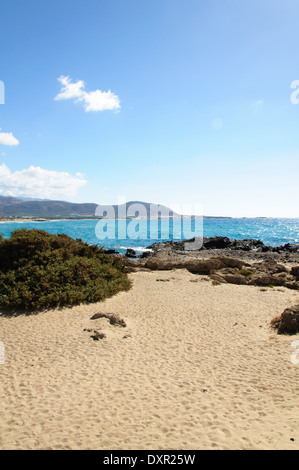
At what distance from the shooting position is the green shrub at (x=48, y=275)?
1362 centimetres

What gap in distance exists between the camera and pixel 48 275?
14.8 metres

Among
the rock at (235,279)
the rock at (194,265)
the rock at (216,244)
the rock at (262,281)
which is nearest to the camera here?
the rock at (262,281)

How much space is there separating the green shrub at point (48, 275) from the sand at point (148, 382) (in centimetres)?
102

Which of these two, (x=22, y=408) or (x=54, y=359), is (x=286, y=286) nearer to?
(x=54, y=359)

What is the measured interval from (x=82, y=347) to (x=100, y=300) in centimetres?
559

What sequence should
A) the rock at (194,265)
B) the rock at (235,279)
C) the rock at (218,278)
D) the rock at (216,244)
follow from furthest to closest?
the rock at (216,244)
the rock at (194,265)
the rock at (218,278)
the rock at (235,279)

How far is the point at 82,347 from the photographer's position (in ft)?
32.4

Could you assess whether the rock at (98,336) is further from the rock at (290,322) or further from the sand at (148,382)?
the rock at (290,322)

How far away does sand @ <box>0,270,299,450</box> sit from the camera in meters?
5.54

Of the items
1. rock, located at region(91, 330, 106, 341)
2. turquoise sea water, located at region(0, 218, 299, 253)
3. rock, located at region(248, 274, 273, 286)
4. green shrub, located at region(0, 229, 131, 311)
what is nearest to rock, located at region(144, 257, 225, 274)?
rock, located at region(248, 274, 273, 286)

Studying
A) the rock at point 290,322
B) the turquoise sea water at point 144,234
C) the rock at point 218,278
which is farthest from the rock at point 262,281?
the turquoise sea water at point 144,234

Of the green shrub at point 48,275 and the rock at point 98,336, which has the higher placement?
the green shrub at point 48,275

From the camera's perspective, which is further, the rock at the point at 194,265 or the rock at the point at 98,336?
the rock at the point at 194,265
